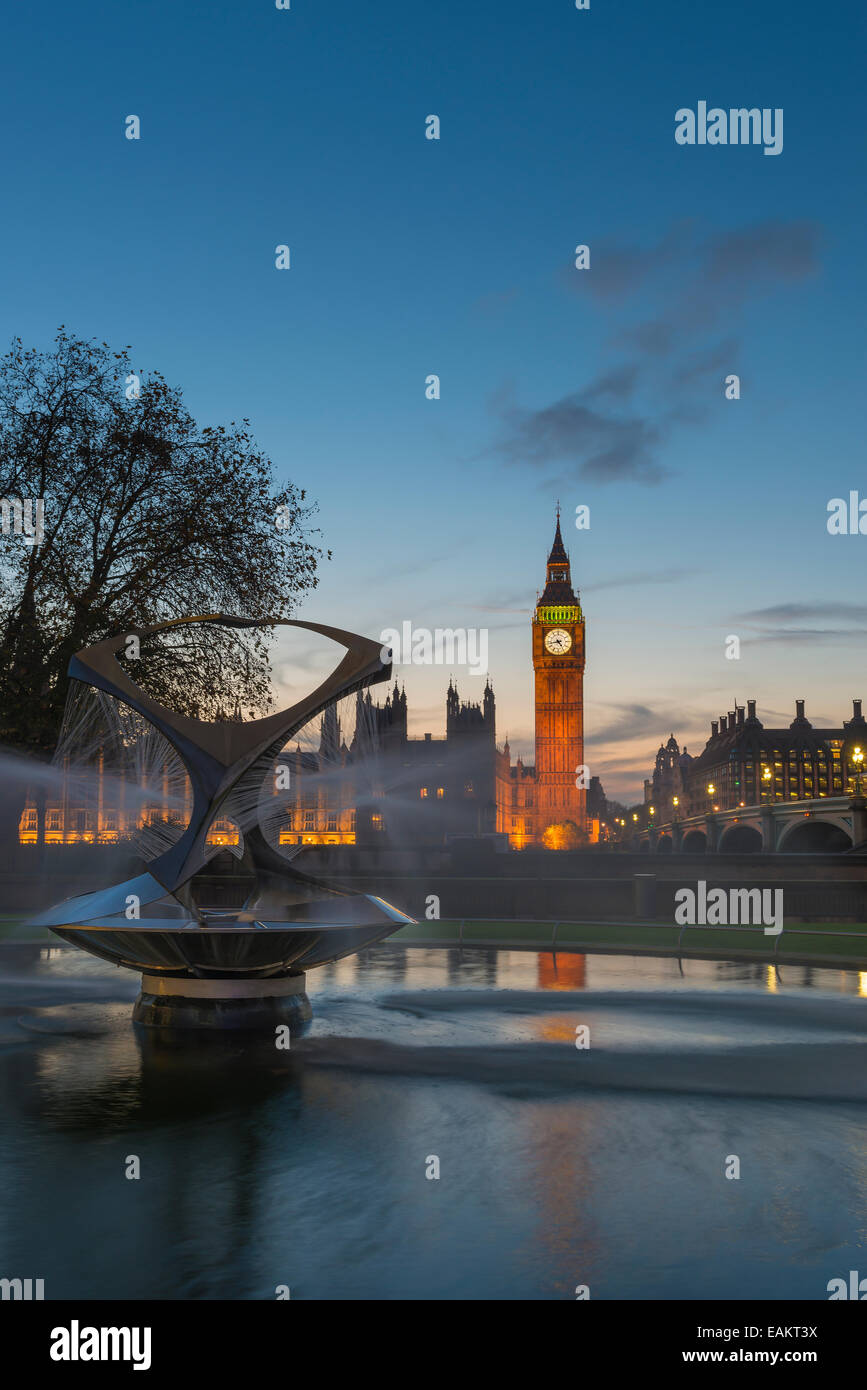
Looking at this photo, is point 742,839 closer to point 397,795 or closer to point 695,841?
point 695,841

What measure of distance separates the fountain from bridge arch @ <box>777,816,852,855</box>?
8503 centimetres

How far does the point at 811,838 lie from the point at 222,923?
8880 centimetres

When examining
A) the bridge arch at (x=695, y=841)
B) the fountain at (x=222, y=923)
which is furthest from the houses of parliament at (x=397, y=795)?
the bridge arch at (x=695, y=841)

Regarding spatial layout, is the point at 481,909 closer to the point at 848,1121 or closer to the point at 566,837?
the point at 848,1121

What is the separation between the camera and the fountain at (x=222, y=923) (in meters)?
13.6

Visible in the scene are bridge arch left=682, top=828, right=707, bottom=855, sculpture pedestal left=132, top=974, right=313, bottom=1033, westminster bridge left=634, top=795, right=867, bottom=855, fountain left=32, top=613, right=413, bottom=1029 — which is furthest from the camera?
bridge arch left=682, top=828, right=707, bottom=855

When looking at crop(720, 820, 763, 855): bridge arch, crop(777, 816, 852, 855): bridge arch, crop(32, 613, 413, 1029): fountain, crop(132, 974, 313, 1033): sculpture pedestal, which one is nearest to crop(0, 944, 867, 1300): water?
crop(132, 974, 313, 1033): sculpture pedestal

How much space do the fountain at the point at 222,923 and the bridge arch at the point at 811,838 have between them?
85.0 meters

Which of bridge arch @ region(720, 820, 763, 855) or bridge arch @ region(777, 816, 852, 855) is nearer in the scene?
bridge arch @ region(777, 816, 852, 855)

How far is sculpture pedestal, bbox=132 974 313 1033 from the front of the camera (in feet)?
46.1

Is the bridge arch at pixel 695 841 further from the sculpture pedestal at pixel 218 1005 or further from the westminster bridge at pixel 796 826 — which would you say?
the sculpture pedestal at pixel 218 1005

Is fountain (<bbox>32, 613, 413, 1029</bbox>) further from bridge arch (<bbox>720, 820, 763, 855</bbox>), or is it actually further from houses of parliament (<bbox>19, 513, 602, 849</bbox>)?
bridge arch (<bbox>720, 820, 763, 855</bbox>)

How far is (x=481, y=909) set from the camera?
3162cm
